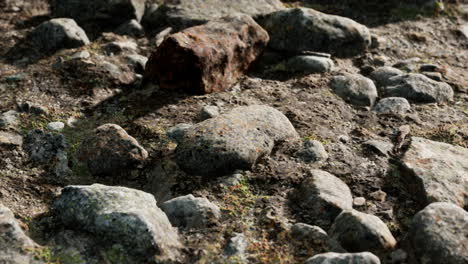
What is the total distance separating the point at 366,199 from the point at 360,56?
9.56ft

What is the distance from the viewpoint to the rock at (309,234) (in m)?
3.50

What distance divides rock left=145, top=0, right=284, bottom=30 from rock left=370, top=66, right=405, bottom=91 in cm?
193

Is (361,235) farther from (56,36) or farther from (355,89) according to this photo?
(56,36)

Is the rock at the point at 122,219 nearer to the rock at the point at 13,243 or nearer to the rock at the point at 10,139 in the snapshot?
the rock at the point at 13,243

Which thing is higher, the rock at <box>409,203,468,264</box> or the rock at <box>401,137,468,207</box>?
the rock at <box>409,203,468,264</box>

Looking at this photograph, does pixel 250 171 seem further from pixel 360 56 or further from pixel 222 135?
pixel 360 56

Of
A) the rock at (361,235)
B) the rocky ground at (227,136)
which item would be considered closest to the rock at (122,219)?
→ the rocky ground at (227,136)

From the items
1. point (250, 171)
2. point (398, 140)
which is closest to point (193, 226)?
point (250, 171)

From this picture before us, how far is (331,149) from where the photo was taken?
4582 mm

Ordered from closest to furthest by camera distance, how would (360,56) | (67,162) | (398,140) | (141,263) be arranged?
(141,263), (67,162), (398,140), (360,56)

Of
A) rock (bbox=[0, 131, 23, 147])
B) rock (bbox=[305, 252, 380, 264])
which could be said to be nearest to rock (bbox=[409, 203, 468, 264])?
rock (bbox=[305, 252, 380, 264])

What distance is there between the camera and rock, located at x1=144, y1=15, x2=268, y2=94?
5207mm

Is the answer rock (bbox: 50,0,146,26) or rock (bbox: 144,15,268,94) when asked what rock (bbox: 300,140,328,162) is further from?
rock (bbox: 50,0,146,26)

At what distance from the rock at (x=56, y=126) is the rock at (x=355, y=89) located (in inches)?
116
